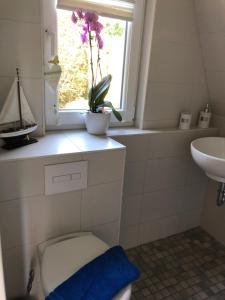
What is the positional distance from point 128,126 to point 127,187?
1.37 ft

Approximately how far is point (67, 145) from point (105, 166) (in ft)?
0.73

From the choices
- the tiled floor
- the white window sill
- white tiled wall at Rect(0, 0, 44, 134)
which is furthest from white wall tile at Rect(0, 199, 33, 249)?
the tiled floor

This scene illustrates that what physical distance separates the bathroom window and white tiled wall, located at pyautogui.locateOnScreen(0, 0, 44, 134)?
0.12m

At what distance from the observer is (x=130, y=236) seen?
1.90 meters

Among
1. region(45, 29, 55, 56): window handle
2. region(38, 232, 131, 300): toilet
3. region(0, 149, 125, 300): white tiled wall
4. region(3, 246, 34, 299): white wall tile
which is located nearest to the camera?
region(38, 232, 131, 300): toilet

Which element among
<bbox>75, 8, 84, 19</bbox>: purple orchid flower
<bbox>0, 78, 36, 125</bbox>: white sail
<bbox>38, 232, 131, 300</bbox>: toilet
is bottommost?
<bbox>38, 232, 131, 300</bbox>: toilet

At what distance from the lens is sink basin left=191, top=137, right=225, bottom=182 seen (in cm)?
144

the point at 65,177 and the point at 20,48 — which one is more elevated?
the point at 20,48

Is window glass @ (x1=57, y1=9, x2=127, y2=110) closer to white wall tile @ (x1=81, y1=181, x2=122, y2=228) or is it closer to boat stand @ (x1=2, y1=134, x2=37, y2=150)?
boat stand @ (x1=2, y1=134, x2=37, y2=150)

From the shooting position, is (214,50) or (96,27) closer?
(96,27)

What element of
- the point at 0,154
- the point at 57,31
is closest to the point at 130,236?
the point at 0,154

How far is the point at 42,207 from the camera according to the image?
1.26m

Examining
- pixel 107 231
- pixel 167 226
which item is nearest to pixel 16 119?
pixel 107 231

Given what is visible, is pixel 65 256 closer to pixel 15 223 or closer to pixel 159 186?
pixel 15 223
